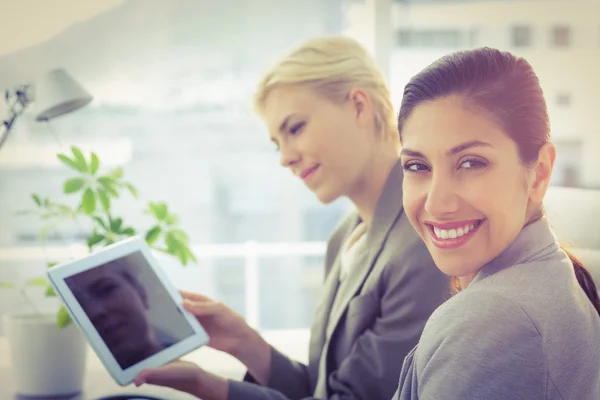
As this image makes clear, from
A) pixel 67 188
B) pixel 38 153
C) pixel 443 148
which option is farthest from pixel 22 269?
pixel 443 148

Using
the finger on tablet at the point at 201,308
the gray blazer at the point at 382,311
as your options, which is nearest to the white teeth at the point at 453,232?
Result: the gray blazer at the point at 382,311

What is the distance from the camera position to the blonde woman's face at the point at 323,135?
3.70ft

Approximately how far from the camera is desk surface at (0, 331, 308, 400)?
1234 mm

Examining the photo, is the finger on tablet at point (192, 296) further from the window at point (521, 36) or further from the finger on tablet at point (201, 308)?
the window at point (521, 36)

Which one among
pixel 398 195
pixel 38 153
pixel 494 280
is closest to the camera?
pixel 494 280

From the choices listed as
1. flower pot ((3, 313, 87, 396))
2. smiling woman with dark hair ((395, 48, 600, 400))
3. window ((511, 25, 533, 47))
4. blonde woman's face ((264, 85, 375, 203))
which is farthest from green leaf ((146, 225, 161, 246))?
window ((511, 25, 533, 47))

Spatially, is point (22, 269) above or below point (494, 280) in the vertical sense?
below

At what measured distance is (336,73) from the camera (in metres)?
1.12

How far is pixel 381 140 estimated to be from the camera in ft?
3.74

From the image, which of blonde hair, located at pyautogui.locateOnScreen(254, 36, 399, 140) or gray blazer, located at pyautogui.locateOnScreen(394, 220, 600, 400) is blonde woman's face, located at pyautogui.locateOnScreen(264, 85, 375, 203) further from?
gray blazer, located at pyautogui.locateOnScreen(394, 220, 600, 400)

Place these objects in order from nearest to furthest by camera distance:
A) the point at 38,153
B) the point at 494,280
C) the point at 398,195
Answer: the point at 494,280, the point at 398,195, the point at 38,153

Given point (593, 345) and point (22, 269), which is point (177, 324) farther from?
point (22, 269)

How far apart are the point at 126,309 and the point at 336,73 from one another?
48cm

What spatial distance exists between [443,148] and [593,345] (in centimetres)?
21
